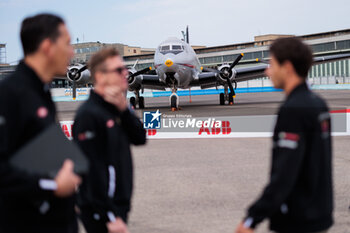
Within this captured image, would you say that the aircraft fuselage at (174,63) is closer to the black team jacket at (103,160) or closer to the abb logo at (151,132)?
Result: the abb logo at (151,132)

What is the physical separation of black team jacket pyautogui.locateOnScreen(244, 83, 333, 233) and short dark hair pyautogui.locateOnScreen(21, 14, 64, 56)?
1.48 metres

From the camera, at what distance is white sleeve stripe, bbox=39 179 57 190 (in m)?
2.15

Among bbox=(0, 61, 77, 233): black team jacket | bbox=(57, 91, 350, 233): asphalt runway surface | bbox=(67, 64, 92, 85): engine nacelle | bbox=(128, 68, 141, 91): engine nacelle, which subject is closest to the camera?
bbox=(0, 61, 77, 233): black team jacket

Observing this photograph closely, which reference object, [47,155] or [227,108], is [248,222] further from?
[227,108]

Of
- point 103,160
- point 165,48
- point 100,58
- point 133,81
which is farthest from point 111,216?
point 133,81

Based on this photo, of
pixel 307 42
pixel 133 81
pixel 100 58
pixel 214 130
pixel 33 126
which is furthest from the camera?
pixel 307 42

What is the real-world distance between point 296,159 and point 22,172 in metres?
1.59

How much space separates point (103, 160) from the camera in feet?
9.48

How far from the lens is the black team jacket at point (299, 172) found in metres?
2.53

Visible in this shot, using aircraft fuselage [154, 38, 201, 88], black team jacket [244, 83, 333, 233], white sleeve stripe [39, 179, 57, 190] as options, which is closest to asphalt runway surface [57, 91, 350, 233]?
black team jacket [244, 83, 333, 233]

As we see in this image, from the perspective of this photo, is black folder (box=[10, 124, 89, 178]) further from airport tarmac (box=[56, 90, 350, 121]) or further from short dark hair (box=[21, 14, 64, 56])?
airport tarmac (box=[56, 90, 350, 121])

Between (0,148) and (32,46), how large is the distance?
0.62 m

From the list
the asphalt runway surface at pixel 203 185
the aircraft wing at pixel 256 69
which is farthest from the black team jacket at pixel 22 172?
the aircraft wing at pixel 256 69

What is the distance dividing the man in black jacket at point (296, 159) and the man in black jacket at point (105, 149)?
931mm
